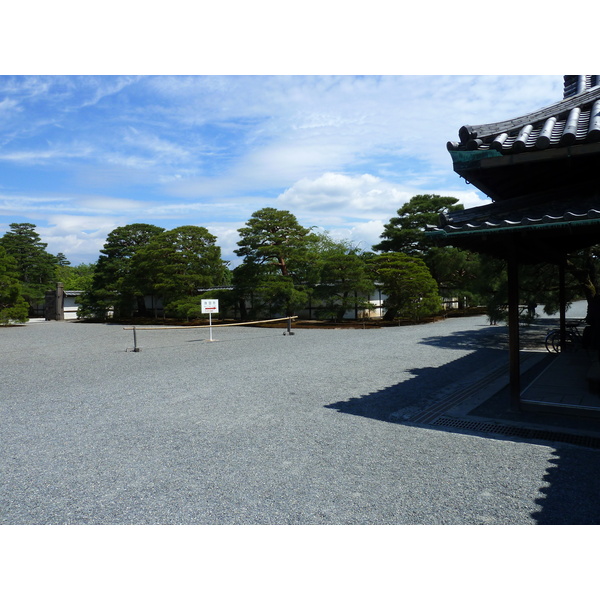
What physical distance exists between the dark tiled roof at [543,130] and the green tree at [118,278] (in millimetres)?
21600

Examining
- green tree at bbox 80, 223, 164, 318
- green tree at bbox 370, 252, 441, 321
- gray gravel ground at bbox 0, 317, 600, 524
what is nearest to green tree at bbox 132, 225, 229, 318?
green tree at bbox 80, 223, 164, 318

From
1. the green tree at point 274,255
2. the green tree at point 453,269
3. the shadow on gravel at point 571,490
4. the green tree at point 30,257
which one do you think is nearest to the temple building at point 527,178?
the shadow on gravel at point 571,490

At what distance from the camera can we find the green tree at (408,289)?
1705 centimetres

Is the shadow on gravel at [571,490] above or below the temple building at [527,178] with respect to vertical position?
below

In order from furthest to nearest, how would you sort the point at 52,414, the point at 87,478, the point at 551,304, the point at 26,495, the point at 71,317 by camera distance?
the point at 71,317 → the point at 551,304 → the point at 52,414 → the point at 87,478 → the point at 26,495

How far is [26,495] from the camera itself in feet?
10.2

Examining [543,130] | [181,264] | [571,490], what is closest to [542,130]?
[543,130]

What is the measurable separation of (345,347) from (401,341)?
70.2 inches

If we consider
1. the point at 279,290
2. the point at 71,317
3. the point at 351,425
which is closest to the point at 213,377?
the point at 351,425

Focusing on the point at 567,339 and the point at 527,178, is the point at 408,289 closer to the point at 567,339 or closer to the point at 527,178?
the point at 567,339

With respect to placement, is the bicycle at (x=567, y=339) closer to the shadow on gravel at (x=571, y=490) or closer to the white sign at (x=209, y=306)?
the shadow on gravel at (x=571, y=490)

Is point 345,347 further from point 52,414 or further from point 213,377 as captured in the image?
point 52,414

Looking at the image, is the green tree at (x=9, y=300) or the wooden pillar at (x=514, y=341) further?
the green tree at (x=9, y=300)

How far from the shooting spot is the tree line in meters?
17.6
